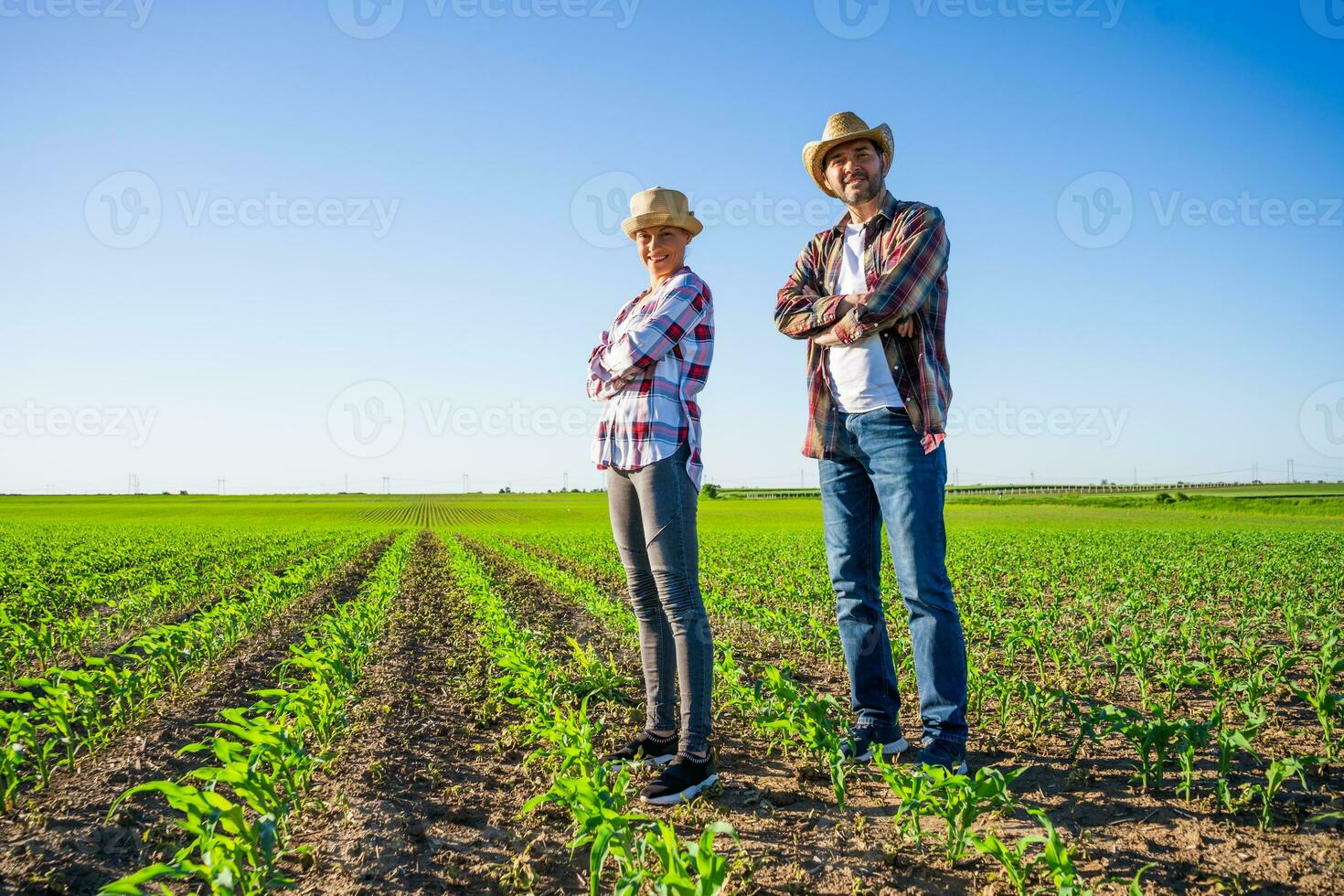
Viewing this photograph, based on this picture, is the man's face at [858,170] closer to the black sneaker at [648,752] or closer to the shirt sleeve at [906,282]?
the shirt sleeve at [906,282]

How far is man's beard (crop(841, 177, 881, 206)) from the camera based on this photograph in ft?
11.1

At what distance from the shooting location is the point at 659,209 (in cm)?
326

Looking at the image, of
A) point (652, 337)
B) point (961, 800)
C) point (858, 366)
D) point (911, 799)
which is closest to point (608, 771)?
point (911, 799)

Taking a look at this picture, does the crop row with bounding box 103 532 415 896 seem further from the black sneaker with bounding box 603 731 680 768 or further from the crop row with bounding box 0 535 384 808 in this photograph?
the black sneaker with bounding box 603 731 680 768

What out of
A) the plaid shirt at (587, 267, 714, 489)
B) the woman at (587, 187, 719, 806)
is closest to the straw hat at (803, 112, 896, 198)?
the woman at (587, 187, 719, 806)

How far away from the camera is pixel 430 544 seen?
24984mm

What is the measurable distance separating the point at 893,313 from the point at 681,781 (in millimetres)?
2163

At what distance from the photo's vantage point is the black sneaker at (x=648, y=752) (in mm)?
3316

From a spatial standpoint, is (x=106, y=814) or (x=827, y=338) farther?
(x=827, y=338)

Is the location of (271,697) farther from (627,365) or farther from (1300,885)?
(1300,885)

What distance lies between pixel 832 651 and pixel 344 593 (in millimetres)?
8288

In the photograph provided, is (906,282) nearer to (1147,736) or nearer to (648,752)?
(1147,736)

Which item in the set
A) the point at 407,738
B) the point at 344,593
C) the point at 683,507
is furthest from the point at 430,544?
the point at 683,507

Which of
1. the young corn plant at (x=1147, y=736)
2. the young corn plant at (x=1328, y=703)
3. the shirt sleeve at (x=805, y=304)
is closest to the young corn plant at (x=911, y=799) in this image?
the young corn plant at (x=1147, y=736)
